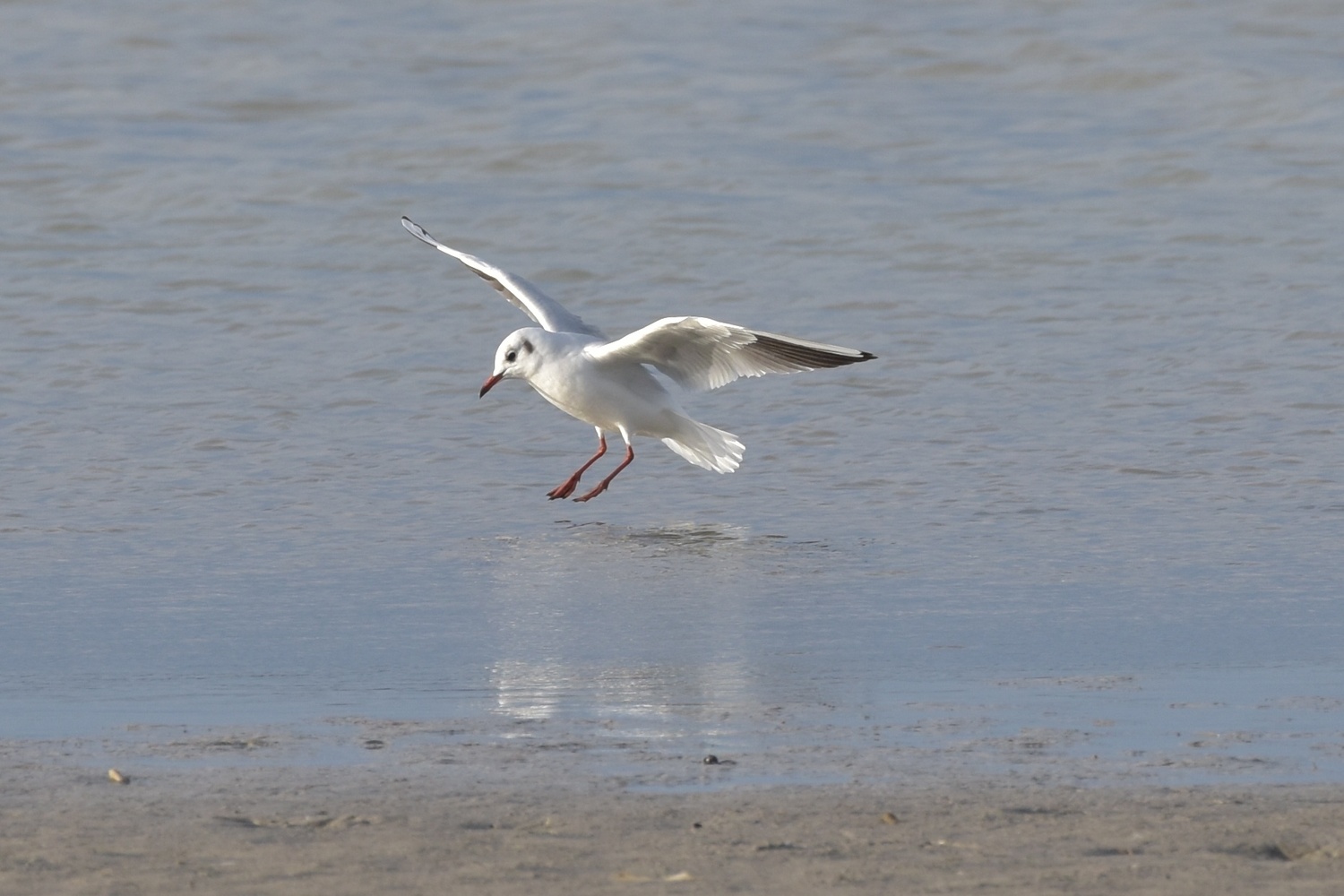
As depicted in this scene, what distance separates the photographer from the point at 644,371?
832 centimetres

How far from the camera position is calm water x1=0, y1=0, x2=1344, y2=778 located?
5.08 metres

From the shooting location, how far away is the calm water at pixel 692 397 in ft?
16.7

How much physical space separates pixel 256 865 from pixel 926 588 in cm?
275

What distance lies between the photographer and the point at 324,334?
9898mm

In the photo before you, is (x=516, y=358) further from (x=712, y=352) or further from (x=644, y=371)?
(x=712, y=352)

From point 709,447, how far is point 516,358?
89 cm

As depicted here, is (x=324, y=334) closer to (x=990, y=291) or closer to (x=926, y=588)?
(x=990, y=291)

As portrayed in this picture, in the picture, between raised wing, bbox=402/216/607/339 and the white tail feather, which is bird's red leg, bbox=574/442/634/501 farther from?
raised wing, bbox=402/216/607/339

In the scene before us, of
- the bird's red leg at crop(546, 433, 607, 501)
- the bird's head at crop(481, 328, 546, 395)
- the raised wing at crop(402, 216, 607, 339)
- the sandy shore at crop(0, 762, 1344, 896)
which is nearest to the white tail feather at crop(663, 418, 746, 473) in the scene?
the bird's red leg at crop(546, 433, 607, 501)

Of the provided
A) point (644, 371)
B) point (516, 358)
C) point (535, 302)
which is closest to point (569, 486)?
point (516, 358)

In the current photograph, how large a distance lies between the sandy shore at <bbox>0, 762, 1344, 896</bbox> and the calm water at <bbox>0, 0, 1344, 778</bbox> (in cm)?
56

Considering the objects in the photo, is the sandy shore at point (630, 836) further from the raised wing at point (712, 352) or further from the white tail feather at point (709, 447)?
the white tail feather at point (709, 447)

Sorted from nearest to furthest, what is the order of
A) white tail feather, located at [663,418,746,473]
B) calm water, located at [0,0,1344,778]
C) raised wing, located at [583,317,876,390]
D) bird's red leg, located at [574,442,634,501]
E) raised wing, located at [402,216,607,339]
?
calm water, located at [0,0,1344,778]
raised wing, located at [583,317,876,390]
bird's red leg, located at [574,442,634,501]
white tail feather, located at [663,418,746,473]
raised wing, located at [402,216,607,339]

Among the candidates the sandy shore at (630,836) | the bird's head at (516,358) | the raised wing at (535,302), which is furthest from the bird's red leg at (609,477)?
the sandy shore at (630,836)
